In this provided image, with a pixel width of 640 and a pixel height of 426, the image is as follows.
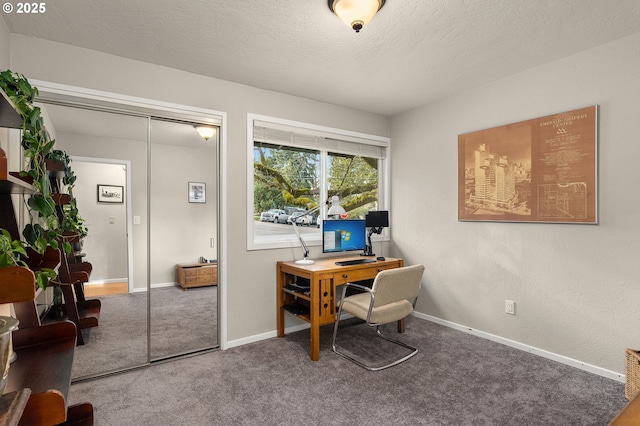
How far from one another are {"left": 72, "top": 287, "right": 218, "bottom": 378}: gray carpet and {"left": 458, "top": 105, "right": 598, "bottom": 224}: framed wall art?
Result: 2.64 metres

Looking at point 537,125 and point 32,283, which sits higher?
point 537,125

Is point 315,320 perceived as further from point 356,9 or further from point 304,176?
point 356,9

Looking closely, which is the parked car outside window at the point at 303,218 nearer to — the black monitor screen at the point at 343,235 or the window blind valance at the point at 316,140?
the black monitor screen at the point at 343,235

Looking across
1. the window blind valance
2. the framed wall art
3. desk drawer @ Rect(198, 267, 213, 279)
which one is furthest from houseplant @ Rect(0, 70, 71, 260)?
the framed wall art

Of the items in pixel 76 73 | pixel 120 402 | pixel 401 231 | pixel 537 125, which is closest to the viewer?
pixel 120 402

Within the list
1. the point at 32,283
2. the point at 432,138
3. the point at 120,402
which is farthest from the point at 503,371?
the point at 32,283

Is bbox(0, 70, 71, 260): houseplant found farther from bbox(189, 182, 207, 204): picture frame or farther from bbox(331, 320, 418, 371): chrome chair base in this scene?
bbox(331, 320, 418, 371): chrome chair base

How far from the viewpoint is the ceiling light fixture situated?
2.98 meters

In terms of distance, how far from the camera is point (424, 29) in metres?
Answer: 2.23

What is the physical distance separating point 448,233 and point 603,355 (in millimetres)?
1535

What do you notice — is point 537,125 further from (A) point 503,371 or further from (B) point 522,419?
(B) point 522,419

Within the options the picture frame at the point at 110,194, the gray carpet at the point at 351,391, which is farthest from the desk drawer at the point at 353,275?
the picture frame at the point at 110,194

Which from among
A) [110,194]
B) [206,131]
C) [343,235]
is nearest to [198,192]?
[206,131]

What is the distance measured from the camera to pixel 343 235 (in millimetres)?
3504
